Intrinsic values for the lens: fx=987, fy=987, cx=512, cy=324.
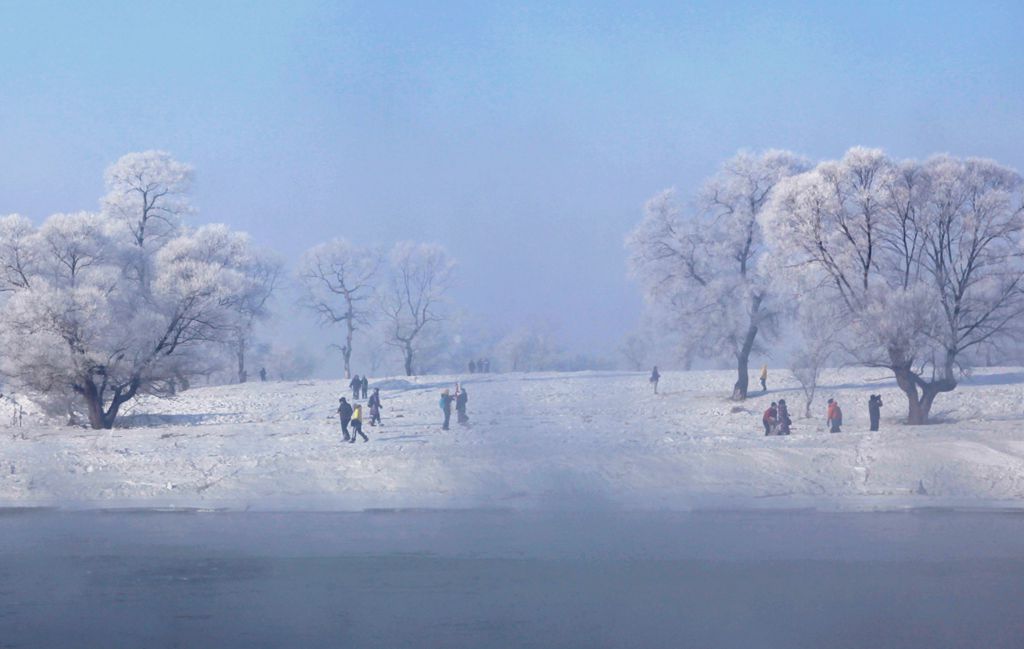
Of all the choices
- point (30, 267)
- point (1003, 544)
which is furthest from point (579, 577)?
point (30, 267)

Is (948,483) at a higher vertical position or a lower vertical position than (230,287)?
lower

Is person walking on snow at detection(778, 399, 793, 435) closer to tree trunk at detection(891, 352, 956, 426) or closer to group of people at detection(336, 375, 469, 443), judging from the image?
tree trunk at detection(891, 352, 956, 426)

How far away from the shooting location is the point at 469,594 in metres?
11.7

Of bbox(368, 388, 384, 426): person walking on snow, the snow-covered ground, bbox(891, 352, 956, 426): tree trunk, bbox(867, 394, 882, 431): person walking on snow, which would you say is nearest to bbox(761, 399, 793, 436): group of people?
the snow-covered ground

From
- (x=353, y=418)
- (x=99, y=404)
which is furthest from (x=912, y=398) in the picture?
(x=99, y=404)

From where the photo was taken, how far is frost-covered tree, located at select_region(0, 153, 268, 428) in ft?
113

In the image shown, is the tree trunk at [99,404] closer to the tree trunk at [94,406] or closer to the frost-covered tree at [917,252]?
the tree trunk at [94,406]

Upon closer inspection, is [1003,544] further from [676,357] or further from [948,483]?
[676,357]

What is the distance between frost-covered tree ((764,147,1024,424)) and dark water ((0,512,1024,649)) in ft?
53.6

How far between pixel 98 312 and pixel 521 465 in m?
19.3

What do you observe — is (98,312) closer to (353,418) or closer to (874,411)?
(353,418)

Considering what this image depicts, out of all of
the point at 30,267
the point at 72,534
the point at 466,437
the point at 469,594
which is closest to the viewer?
the point at 469,594

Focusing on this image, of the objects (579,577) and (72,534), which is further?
(72,534)

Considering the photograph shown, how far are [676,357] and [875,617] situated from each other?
3721 cm
